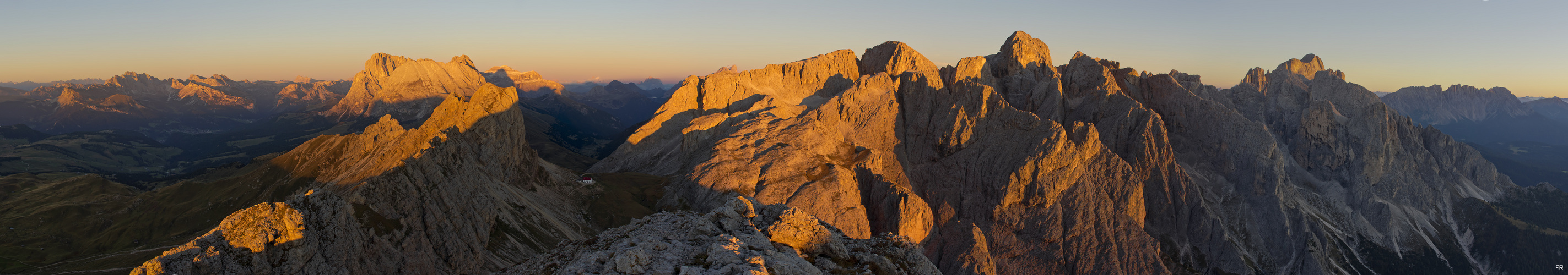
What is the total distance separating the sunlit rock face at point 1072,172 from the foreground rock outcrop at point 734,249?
197ft

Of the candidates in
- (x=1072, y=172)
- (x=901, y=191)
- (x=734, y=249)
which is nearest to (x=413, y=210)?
(x=734, y=249)

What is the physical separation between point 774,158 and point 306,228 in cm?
9195

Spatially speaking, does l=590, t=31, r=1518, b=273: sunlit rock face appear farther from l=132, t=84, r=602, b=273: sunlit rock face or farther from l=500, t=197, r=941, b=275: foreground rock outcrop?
l=500, t=197, r=941, b=275: foreground rock outcrop

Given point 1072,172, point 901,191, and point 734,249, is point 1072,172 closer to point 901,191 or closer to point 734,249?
point 901,191

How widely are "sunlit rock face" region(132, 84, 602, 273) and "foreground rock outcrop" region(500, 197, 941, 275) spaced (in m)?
17.3

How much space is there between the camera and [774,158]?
13162cm

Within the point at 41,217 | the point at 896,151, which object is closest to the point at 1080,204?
the point at 896,151

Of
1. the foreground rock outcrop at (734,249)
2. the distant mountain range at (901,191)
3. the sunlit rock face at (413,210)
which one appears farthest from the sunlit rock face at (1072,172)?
the foreground rock outcrop at (734,249)

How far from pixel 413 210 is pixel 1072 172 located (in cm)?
12971

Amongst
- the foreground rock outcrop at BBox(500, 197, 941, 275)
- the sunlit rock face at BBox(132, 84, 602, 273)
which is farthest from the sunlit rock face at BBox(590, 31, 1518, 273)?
the foreground rock outcrop at BBox(500, 197, 941, 275)

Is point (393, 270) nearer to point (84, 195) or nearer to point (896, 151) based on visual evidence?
point (896, 151)

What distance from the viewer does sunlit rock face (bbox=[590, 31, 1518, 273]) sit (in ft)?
411

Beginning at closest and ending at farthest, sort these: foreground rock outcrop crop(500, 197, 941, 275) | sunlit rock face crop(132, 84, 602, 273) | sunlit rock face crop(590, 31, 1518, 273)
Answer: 1. foreground rock outcrop crop(500, 197, 941, 275)
2. sunlit rock face crop(132, 84, 602, 273)
3. sunlit rock face crop(590, 31, 1518, 273)

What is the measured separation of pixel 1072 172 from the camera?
13625 centimetres
